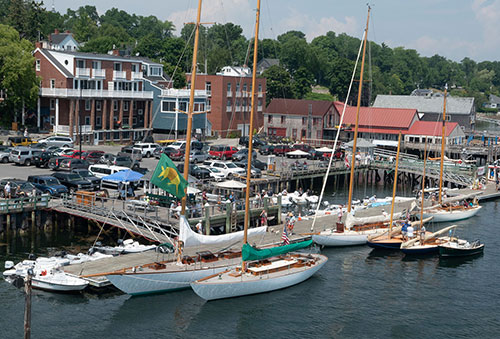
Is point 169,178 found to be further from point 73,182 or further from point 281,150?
point 281,150

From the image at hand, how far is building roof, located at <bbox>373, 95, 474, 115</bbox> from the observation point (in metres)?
141

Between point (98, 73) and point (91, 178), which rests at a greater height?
point (98, 73)

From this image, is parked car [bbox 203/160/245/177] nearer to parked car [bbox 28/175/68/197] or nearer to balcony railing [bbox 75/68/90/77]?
parked car [bbox 28/175/68/197]

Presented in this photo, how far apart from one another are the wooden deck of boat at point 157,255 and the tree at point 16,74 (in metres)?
50.6

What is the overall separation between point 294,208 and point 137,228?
844 inches

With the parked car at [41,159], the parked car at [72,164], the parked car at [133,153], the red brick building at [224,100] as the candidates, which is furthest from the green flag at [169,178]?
the red brick building at [224,100]

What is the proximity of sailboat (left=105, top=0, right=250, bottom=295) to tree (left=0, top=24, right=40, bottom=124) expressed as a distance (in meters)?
55.8

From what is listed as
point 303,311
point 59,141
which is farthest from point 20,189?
point 59,141

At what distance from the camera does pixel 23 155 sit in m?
71.4

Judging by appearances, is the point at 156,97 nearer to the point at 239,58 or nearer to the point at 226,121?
the point at 226,121

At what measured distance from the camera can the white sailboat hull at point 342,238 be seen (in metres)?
50.8

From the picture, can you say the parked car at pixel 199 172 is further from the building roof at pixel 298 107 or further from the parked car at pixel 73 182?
the building roof at pixel 298 107

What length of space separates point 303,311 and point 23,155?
4369 cm

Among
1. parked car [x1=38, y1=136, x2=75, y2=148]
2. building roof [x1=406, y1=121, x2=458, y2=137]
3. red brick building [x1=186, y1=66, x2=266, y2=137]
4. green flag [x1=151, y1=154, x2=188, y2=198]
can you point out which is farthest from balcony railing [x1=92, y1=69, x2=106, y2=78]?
green flag [x1=151, y1=154, x2=188, y2=198]
